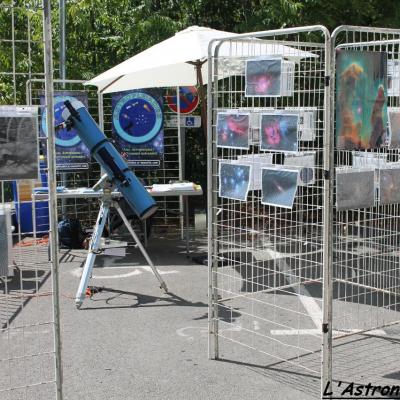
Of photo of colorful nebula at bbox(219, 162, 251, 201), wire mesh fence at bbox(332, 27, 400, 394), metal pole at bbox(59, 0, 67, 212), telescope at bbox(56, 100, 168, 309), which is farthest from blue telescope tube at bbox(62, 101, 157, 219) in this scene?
metal pole at bbox(59, 0, 67, 212)

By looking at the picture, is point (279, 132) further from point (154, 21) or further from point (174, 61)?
point (154, 21)

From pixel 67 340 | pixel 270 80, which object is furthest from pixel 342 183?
pixel 67 340

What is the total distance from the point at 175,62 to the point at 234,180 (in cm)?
308

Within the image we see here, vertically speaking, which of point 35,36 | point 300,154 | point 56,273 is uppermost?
point 35,36

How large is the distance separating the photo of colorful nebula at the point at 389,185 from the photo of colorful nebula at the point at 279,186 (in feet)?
2.17

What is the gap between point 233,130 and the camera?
4.68 metres

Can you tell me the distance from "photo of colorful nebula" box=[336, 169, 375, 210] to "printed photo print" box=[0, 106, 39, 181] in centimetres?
192

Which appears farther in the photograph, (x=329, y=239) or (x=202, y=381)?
(x=202, y=381)

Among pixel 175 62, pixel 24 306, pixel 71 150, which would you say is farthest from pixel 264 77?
pixel 71 150

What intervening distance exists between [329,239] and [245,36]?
1.62 meters

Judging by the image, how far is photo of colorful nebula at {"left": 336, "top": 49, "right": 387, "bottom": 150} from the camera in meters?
3.95

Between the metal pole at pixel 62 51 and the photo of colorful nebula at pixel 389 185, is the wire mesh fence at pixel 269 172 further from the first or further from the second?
the metal pole at pixel 62 51

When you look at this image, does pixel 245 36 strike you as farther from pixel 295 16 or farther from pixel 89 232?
pixel 295 16

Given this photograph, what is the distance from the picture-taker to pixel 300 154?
4352 mm
